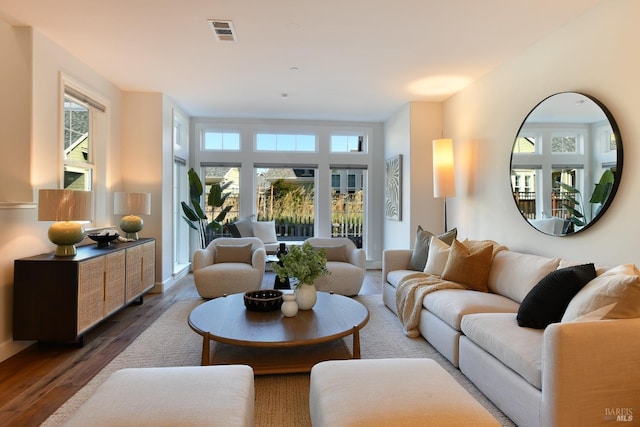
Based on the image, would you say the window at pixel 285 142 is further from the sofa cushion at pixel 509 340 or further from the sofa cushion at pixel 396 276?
the sofa cushion at pixel 509 340

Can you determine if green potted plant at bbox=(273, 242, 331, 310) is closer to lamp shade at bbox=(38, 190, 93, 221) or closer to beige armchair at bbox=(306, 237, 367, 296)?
beige armchair at bbox=(306, 237, 367, 296)

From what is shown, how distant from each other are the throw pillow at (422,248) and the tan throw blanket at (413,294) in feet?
1.41

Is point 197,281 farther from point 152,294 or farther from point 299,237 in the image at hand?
point 299,237

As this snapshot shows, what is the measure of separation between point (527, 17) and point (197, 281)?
4331 millimetres

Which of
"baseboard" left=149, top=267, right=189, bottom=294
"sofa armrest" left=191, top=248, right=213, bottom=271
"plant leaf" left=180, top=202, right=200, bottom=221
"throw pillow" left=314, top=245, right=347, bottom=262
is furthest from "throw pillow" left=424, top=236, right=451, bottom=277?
"plant leaf" left=180, top=202, right=200, bottom=221

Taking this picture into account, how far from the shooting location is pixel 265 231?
6.45m

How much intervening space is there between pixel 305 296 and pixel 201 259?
214 centimetres

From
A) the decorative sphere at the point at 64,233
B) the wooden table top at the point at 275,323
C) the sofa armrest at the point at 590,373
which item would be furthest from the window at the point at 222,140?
the sofa armrest at the point at 590,373

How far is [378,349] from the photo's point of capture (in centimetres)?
304

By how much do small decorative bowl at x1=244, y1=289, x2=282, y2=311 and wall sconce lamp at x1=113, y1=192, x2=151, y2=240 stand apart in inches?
90.2

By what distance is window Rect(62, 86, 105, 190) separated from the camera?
12.8 feet

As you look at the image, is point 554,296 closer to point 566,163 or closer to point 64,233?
point 566,163

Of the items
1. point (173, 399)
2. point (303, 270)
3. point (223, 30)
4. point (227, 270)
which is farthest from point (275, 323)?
point (223, 30)

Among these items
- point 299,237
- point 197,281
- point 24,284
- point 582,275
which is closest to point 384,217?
point 299,237
